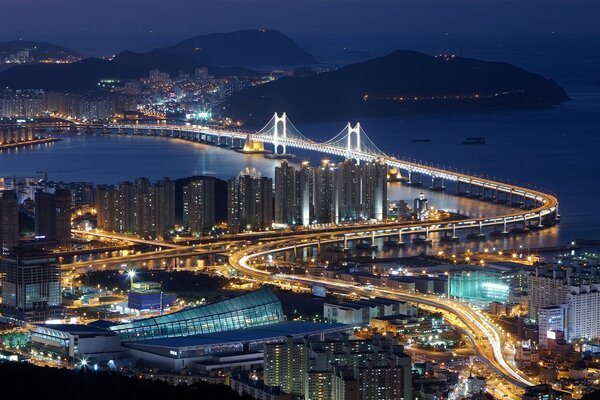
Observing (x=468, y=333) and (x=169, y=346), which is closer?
(x=169, y=346)

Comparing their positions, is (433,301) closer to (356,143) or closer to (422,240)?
(422,240)

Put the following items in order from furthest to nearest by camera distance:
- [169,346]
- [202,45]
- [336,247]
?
[202,45]
[336,247]
[169,346]

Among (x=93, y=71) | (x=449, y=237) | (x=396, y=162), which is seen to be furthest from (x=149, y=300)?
(x=93, y=71)

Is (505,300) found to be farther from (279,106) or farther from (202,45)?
(202,45)

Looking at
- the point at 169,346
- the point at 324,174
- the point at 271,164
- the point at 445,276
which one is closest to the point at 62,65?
the point at 271,164

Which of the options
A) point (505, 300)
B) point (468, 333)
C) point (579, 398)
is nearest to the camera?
point (579, 398)

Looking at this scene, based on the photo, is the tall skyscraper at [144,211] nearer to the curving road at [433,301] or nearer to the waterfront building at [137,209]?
the waterfront building at [137,209]
